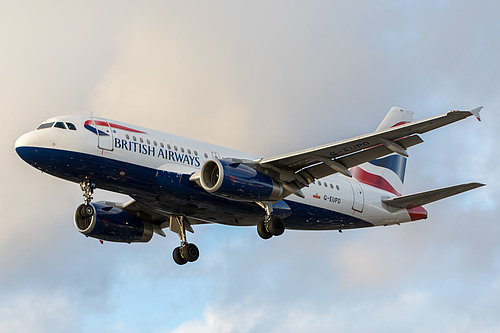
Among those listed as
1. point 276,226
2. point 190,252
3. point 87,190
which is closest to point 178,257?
point 190,252

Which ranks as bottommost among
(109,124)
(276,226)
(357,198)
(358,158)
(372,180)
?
(276,226)

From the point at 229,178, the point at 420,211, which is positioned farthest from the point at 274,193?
the point at 420,211

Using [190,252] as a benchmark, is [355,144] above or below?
below

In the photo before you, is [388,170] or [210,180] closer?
[210,180]

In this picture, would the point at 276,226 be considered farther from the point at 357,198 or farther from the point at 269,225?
the point at 357,198

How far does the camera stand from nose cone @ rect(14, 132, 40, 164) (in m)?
37.5

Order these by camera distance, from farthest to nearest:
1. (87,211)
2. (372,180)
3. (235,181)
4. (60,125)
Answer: (372,180)
(87,211)
(235,181)
(60,125)

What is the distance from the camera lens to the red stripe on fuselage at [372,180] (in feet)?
157

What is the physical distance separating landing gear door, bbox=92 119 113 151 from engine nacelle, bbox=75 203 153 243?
829 centimetres

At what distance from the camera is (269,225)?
42219 millimetres

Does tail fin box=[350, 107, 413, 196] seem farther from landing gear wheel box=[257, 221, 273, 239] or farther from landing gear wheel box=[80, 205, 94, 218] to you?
landing gear wheel box=[80, 205, 94, 218]

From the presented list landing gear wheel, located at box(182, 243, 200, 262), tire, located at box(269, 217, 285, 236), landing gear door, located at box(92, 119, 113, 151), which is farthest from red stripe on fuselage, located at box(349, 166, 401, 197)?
landing gear door, located at box(92, 119, 113, 151)

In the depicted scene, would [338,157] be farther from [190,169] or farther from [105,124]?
[105,124]

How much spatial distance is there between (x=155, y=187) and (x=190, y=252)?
714 centimetres
